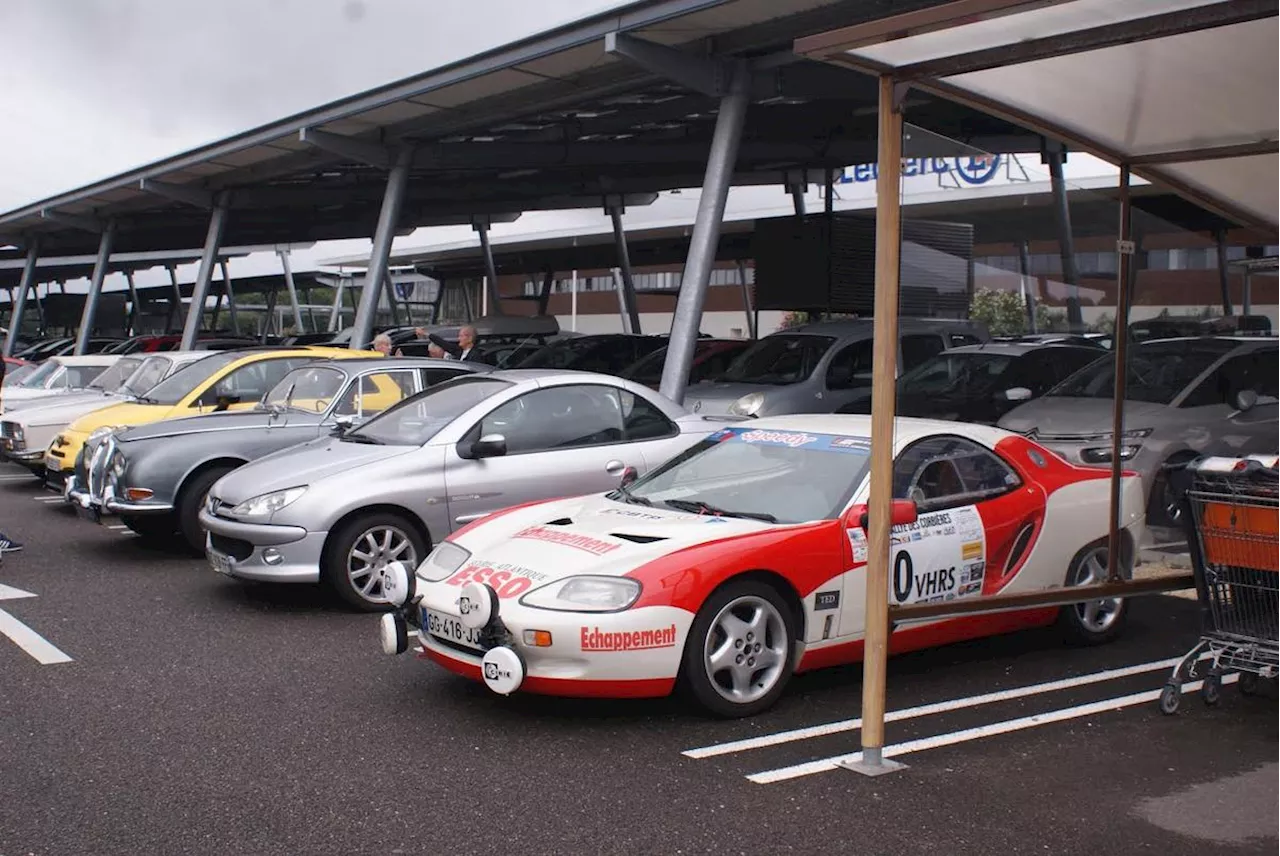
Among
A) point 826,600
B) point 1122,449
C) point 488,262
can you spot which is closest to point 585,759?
point 826,600

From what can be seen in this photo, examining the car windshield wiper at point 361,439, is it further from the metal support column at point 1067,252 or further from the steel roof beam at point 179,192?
the steel roof beam at point 179,192

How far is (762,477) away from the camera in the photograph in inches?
262

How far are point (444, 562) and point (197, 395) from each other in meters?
7.08

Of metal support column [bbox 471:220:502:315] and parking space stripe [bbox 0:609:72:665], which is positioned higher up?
metal support column [bbox 471:220:502:315]

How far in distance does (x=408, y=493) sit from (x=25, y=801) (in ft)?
12.3

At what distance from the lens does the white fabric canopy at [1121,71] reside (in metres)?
4.80

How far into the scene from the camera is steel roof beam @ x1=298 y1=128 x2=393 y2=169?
72.1 ft

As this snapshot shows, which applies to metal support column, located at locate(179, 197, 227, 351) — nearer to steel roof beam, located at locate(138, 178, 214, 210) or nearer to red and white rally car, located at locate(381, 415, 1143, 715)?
steel roof beam, located at locate(138, 178, 214, 210)

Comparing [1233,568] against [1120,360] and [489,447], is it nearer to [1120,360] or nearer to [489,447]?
[1120,360]

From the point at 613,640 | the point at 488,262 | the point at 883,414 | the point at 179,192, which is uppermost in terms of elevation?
the point at 179,192

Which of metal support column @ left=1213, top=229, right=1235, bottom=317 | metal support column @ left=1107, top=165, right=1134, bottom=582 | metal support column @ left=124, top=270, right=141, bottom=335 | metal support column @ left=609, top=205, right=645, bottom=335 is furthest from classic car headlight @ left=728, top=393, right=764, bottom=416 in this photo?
metal support column @ left=124, top=270, right=141, bottom=335

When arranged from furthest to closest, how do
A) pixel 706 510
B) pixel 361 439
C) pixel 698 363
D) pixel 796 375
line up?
1. pixel 698 363
2. pixel 796 375
3. pixel 361 439
4. pixel 706 510

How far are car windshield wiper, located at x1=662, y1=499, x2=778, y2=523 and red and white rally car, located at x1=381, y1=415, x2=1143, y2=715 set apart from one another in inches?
0.6

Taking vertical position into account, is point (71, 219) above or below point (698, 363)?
above
